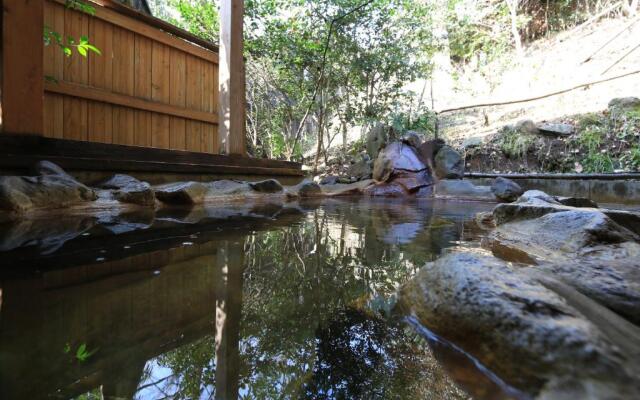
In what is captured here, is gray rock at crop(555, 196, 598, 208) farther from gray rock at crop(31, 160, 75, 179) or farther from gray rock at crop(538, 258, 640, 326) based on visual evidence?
gray rock at crop(31, 160, 75, 179)

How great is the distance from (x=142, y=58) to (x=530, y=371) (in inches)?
224

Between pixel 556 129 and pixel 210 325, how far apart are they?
9612 mm

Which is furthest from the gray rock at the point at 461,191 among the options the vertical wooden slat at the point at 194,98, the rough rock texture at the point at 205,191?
the vertical wooden slat at the point at 194,98

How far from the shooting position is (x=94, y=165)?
358cm

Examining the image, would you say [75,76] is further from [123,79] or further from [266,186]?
Result: [266,186]

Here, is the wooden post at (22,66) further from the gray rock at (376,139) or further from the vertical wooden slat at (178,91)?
the gray rock at (376,139)

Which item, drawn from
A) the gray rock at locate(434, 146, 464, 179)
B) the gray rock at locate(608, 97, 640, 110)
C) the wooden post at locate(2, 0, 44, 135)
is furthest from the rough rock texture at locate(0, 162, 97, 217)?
the gray rock at locate(608, 97, 640, 110)

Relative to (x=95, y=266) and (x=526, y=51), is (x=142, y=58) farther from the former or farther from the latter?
(x=526, y=51)

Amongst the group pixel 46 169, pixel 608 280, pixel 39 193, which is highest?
pixel 46 169

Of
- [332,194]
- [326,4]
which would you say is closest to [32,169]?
[332,194]

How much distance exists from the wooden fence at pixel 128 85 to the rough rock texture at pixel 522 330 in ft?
14.7

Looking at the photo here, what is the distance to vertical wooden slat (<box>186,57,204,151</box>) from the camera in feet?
18.6

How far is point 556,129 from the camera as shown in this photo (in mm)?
8344

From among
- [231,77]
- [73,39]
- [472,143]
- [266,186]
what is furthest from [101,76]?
[472,143]
